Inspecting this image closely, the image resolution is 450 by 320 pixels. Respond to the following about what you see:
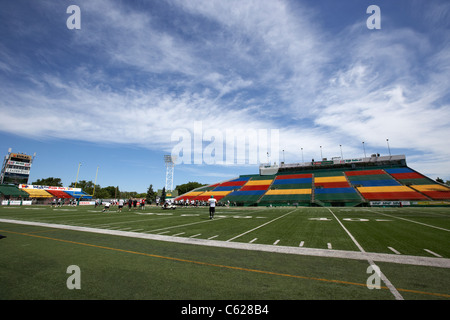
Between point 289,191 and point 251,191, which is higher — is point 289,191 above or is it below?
above

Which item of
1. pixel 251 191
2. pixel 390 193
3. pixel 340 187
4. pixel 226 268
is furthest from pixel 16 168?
pixel 390 193

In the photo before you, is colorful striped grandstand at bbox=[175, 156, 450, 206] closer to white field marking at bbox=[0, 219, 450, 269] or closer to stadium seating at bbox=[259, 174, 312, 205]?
stadium seating at bbox=[259, 174, 312, 205]

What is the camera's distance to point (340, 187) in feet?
177

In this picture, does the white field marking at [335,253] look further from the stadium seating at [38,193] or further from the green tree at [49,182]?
the green tree at [49,182]

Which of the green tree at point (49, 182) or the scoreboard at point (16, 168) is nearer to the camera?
the scoreboard at point (16, 168)

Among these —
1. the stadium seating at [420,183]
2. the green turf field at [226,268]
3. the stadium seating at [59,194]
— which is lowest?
the stadium seating at [59,194]

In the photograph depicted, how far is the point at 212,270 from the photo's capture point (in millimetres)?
5020

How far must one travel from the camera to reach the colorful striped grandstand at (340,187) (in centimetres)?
4412

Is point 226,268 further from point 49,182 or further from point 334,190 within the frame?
point 49,182

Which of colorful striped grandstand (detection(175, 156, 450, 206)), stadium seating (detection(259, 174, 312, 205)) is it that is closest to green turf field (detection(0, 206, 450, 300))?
colorful striped grandstand (detection(175, 156, 450, 206))

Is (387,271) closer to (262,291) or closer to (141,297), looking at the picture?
(262,291)

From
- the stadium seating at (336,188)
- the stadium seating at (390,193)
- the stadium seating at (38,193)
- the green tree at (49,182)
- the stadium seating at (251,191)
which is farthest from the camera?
the green tree at (49,182)

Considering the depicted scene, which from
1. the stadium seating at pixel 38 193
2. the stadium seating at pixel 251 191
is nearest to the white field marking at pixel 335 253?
the stadium seating at pixel 251 191

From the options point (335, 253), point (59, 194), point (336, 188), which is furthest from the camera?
point (59, 194)
